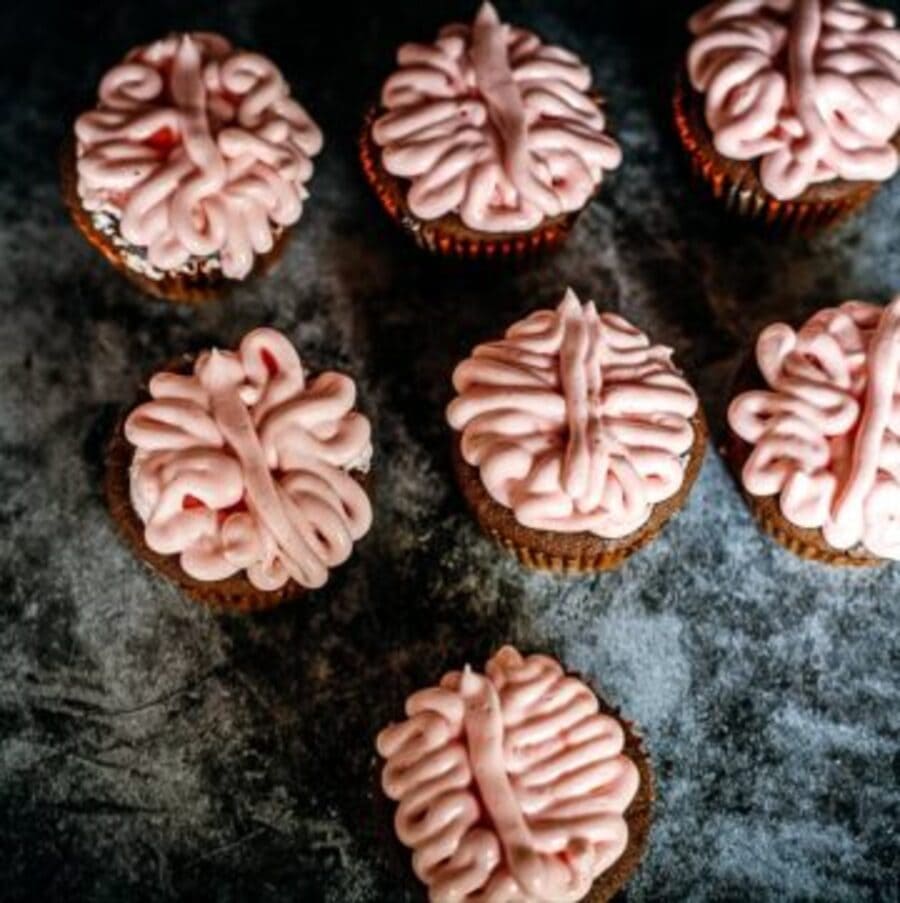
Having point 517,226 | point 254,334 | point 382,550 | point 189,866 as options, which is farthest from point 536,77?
point 189,866

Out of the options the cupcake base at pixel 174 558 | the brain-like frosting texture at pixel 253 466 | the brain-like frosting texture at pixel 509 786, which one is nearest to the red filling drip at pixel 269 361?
the brain-like frosting texture at pixel 253 466

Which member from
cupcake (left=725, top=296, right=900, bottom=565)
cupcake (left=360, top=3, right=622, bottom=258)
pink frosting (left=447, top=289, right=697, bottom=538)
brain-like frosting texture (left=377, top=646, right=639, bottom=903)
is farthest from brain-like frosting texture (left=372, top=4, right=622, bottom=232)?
brain-like frosting texture (left=377, top=646, right=639, bottom=903)

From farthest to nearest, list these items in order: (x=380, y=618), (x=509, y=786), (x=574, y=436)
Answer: (x=380, y=618) → (x=574, y=436) → (x=509, y=786)

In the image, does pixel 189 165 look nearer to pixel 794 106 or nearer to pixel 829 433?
pixel 794 106

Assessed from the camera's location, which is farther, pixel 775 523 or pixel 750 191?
pixel 750 191

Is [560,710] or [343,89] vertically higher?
[343,89]

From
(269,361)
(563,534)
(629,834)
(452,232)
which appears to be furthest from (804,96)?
(629,834)

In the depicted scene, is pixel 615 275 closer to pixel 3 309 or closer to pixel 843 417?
pixel 843 417
